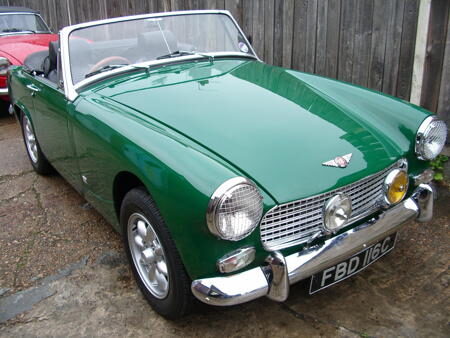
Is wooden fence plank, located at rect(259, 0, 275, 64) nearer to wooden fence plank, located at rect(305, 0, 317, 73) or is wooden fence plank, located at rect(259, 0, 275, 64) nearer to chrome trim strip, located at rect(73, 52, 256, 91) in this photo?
wooden fence plank, located at rect(305, 0, 317, 73)

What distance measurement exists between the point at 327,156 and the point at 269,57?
3.29 meters

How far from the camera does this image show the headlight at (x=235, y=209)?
72.0 inches

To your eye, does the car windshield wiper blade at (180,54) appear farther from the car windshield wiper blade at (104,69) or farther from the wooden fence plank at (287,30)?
the wooden fence plank at (287,30)

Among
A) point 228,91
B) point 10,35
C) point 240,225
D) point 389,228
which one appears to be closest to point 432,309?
point 389,228

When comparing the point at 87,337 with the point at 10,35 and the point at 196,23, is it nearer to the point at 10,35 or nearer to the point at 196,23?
the point at 196,23

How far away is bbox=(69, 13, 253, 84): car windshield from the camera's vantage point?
321cm

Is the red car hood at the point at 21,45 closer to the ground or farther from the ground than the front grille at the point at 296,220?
farther from the ground

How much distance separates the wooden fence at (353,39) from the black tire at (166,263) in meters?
2.89

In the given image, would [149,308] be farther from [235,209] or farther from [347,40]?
[347,40]

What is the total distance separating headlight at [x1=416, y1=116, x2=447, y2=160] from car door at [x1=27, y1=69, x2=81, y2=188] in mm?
2146

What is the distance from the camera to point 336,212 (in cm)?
209

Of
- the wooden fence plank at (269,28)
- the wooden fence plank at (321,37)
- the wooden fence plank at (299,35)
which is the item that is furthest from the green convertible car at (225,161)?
the wooden fence plank at (269,28)

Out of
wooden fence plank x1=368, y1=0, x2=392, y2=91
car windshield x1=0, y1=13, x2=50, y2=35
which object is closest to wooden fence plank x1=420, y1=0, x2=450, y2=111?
wooden fence plank x1=368, y1=0, x2=392, y2=91

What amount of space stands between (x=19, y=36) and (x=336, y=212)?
629cm
